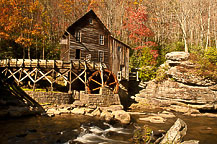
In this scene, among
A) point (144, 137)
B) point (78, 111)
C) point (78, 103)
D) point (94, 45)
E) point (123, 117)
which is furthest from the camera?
point (94, 45)


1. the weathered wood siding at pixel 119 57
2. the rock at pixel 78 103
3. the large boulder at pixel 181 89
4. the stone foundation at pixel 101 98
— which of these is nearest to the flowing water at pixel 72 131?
the rock at pixel 78 103

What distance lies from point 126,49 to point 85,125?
14.1 m

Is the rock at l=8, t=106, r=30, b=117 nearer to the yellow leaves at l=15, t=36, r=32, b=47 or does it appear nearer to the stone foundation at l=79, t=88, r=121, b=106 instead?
the stone foundation at l=79, t=88, r=121, b=106

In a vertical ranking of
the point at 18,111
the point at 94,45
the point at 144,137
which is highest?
the point at 94,45

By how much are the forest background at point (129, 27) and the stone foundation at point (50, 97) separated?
9.56 meters

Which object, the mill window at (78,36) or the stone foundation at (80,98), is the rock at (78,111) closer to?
the stone foundation at (80,98)

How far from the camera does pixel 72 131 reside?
888cm

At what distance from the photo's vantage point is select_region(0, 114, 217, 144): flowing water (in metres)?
7.59

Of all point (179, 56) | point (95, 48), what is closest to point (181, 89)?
point (179, 56)

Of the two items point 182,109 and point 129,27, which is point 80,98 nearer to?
point 182,109

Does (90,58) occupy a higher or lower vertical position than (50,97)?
higher

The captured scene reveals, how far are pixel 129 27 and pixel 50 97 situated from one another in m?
17.6

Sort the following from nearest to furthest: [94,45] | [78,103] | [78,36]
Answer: [78,103] < [78,36] < [94,45]

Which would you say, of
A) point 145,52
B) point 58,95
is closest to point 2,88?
point 58,95
